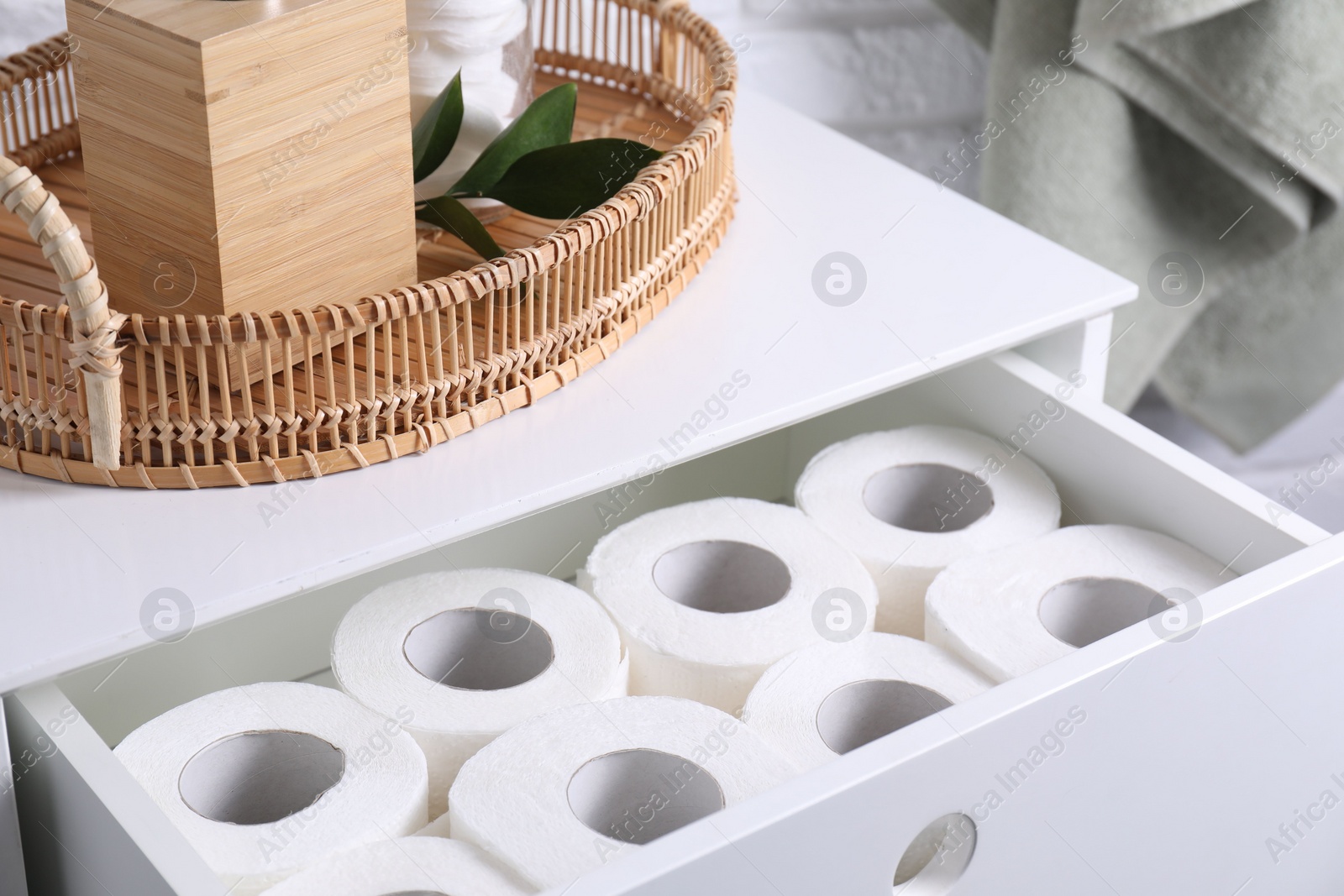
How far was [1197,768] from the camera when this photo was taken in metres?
0.45

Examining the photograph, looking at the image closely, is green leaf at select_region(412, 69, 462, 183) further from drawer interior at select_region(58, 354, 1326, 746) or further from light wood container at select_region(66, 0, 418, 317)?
drawer interior at select_region(58, 354, 1326, 746)

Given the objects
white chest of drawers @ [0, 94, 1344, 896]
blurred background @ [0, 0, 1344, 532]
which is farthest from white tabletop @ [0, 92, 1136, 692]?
blurred background @ [0, 0, 1344, 532]

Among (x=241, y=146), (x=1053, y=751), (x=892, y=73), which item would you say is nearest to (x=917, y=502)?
(x=1053, y=751)

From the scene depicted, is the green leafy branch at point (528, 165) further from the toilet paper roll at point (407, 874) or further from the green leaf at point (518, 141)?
the toilet paper roll at point (407, 874)

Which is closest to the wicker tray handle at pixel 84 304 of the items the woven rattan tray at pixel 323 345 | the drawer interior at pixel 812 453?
the woven rattan tray at pixel 323 345

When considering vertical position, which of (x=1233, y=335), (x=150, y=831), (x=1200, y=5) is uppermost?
(x=1200, y=5)

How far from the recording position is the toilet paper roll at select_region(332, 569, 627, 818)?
1.46 feet

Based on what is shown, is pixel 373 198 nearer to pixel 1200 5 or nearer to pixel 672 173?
pixel 672 173

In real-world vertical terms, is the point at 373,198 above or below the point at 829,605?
above

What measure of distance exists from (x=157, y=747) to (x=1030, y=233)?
1.43ft

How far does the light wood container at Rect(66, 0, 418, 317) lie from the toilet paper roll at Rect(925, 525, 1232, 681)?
0.25 meters

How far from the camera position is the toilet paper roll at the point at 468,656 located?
17.5 inches

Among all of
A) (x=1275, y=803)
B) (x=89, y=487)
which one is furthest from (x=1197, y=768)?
(x=89, y=487)

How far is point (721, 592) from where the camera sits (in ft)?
1.84
